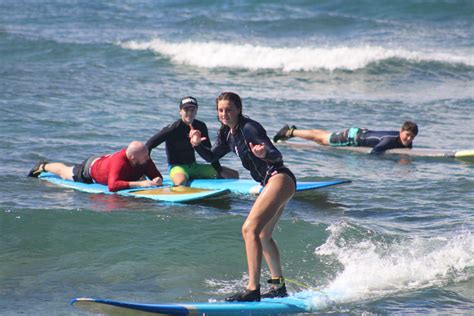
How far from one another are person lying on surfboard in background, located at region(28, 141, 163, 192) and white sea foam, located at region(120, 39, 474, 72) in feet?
41.1

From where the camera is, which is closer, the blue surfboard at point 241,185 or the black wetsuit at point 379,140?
the blue surfboard at point 241,185

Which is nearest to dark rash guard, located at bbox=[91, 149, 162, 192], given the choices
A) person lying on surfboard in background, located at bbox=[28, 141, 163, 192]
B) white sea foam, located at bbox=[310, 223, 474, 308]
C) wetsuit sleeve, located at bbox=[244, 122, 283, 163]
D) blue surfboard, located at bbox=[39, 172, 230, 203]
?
person lying on surfboard in background, located at bbox=[28, 141, 163, 192]

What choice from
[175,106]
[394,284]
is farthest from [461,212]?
[175,106]

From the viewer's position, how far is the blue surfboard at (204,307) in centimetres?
679

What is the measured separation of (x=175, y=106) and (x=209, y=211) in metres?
7.58

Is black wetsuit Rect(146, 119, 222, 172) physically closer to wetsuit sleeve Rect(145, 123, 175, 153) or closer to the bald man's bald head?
wetsuit sleeve Rect(145, 123, 175, 153)

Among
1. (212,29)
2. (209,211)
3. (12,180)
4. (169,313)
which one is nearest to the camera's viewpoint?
(169,313)

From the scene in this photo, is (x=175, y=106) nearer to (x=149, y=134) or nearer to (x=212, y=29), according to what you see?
(x=149, y=134)

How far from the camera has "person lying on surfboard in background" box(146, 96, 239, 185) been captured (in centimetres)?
1109

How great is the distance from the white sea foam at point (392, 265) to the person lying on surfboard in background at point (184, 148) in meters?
→ 2.51

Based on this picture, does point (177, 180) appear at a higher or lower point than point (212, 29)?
lower

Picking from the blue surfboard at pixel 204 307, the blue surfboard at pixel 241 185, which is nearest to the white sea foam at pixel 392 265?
the blue surfboard at pixel 204 307

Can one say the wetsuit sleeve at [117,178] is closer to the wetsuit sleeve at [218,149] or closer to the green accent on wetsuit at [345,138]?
the wetsuit sleeve at [218,149]

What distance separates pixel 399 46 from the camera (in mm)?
26047
